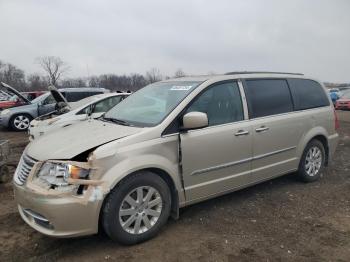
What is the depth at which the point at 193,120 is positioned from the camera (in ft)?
12.6

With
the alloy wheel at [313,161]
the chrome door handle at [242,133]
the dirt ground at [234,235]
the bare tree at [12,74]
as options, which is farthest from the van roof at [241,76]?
the bare tree at [12,74]

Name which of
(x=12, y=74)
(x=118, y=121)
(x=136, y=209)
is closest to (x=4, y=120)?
(x=118, y=121)

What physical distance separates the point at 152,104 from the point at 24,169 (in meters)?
1.69

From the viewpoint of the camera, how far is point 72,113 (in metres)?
9.10

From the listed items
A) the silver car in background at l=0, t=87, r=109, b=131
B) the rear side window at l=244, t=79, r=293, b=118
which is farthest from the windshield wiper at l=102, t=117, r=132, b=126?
the silver car in background at l=0, t=87, r=109, b=131

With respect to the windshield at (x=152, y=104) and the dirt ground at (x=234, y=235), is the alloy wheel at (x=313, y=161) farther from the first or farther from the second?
the windshield at (x=152, y=104)

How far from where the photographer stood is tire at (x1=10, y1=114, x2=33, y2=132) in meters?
13.3

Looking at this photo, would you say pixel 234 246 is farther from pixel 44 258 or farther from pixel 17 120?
pixel 17 120

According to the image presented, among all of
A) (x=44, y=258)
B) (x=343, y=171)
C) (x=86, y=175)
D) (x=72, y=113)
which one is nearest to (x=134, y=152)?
(x=86, y=175)

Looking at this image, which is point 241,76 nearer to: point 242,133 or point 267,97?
point 267,97

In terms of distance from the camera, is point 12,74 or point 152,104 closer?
point 152,104

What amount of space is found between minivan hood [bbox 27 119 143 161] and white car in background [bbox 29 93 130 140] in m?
3.93

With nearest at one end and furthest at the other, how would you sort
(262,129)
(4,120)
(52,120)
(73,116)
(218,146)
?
(218,146) → (262,129) → (52,120) → (73,116) → (4,120)

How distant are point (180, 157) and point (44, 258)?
5.62ft
